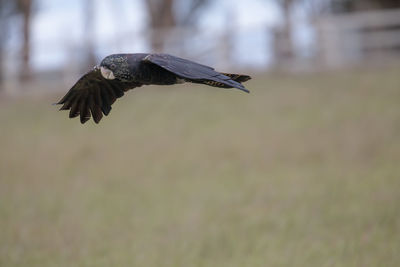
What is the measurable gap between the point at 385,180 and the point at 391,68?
24.9ft

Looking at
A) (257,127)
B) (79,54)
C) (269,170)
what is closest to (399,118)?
(257,127)

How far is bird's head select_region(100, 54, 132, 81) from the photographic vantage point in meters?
3.79

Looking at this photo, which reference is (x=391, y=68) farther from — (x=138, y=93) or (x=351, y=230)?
(x=351, y=230)

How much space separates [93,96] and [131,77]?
619 mm

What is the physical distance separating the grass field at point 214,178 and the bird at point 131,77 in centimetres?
201

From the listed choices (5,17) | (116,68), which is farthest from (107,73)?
(5,17)

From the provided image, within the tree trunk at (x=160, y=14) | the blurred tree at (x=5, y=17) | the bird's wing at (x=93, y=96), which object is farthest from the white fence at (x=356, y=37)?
the blurred tree at (x=5, y=17)

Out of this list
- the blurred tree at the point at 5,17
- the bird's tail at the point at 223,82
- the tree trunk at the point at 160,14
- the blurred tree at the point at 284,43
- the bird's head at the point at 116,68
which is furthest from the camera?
the blurred tree at the point at 5,17

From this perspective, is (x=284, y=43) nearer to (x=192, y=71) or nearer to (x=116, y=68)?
(x=116, y=68)

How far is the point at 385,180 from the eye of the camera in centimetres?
813

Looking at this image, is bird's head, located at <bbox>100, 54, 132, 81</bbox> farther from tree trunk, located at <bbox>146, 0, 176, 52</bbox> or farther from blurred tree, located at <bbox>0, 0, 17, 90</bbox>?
blurred tree, located at <bbox>0, 0, 17, 90</bbox>

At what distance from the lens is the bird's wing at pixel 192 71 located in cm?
333

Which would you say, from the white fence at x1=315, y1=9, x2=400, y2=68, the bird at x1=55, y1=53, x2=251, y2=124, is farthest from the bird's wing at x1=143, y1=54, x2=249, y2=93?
the white fence at x1=315, y1=9, x2=400, y2=68

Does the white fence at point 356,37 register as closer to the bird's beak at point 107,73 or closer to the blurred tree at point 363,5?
the blurred tree at point 363,5
